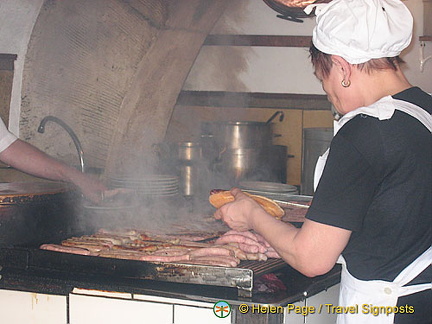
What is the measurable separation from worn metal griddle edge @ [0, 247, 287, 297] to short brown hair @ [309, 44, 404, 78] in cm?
87

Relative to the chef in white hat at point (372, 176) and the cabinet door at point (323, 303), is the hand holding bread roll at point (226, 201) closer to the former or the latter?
the cabinet door at point (323, 303)

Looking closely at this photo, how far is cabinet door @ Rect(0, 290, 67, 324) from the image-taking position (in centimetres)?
269

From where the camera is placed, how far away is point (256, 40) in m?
6.45

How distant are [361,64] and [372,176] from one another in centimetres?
42

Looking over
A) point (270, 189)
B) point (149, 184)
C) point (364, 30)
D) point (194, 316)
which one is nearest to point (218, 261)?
point (194, 316)

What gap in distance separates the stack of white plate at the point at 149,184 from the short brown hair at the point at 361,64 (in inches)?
85.4

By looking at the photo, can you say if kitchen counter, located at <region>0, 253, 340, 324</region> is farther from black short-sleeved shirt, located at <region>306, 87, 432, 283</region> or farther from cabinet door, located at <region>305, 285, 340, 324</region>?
black short-sleeved shirt, located at <region>306, 87, 432, 283</region>

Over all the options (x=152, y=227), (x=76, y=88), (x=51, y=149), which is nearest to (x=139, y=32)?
(x=76, y=88)

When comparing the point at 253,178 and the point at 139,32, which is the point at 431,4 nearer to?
the point at 253,178

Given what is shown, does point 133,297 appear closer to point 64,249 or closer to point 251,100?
point 64,249

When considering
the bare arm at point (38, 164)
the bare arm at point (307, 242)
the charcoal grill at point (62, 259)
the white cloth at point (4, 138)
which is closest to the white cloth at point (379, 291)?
the bare arm at point (307, 242)

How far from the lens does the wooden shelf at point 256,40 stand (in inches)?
251

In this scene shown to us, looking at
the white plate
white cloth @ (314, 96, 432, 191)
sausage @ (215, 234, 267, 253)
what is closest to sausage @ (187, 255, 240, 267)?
sausage @ (215, 234, 267, 253)

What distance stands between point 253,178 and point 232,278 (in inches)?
138
